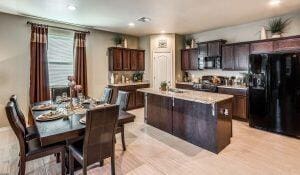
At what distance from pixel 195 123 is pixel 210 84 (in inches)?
95.9

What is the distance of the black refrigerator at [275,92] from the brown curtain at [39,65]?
513 cm

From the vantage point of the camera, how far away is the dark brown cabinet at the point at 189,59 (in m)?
6.35

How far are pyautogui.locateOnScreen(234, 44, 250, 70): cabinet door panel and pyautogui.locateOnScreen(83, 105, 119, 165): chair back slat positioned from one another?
411 cm

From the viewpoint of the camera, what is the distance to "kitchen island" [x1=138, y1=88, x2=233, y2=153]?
3.04 metres

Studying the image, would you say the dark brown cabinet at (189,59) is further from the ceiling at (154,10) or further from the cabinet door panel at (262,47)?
the cabinet door panel at (262,47)

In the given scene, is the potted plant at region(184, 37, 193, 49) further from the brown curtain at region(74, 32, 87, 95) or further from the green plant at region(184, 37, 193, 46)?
the brown curtain at region(74, 32, 87, 95)

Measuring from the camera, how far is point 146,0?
339 centimetres

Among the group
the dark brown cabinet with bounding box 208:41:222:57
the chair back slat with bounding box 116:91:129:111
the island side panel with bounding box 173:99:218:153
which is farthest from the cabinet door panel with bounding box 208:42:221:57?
the chair back slat with bounding box 116:91:129:111

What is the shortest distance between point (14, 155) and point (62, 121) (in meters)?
1.51

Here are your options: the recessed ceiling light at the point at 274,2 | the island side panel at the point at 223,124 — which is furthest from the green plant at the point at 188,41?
the island side panel at the point at 223,124

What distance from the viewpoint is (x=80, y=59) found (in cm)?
534

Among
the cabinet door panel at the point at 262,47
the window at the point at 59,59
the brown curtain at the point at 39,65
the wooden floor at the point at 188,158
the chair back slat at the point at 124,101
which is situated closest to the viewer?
the wooden floor at the point at 188,158

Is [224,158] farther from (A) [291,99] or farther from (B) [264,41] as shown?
(B) [264,41]

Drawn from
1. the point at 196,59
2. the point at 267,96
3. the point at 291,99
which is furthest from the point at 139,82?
the point at 291,99
